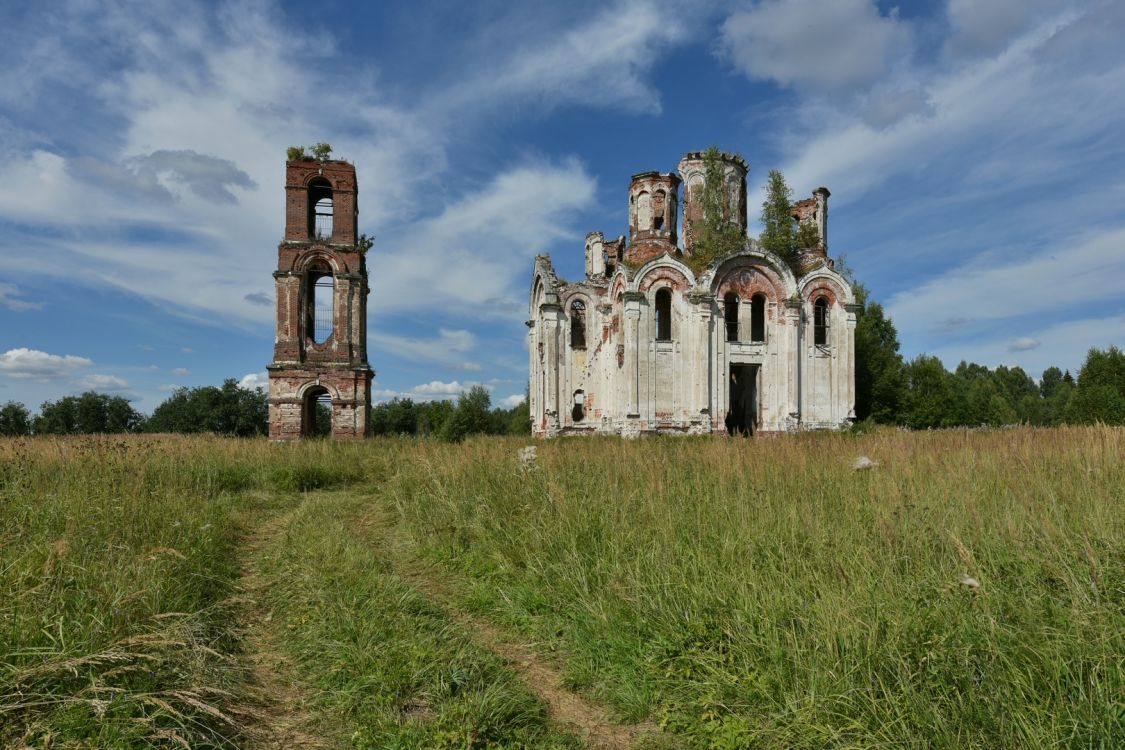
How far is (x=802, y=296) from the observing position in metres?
21.9

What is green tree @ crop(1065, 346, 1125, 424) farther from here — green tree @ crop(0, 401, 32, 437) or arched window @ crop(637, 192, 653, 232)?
green tree @ crop(0, 401, 32, 437)

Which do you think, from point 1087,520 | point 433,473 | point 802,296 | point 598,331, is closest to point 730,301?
point 802,296

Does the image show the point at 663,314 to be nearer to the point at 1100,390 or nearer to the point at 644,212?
the point at 644,212

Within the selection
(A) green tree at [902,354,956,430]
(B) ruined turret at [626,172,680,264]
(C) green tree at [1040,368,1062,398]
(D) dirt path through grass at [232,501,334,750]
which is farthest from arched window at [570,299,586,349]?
(C) green tree at [1040,368,1062,398]

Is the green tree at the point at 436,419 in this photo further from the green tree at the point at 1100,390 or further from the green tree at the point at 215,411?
the green tree at the point at 1100,390

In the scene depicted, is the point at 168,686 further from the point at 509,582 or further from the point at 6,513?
the point at 6,513

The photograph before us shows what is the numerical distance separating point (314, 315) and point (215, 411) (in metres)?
42.7

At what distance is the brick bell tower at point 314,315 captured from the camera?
2102 cm

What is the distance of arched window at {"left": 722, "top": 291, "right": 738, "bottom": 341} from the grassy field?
1573 centimetres

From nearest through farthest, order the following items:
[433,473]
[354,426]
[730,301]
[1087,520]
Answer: [1087,520], [433,473], [354,426], [730,301]

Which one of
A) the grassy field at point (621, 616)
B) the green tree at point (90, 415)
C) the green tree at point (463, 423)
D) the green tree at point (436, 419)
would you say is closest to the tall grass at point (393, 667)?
the grassy field at point (621, 616)

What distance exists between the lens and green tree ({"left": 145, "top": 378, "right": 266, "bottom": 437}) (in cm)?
5625

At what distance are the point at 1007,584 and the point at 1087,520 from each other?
1.16 m

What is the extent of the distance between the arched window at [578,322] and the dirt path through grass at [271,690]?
19.9 metres
